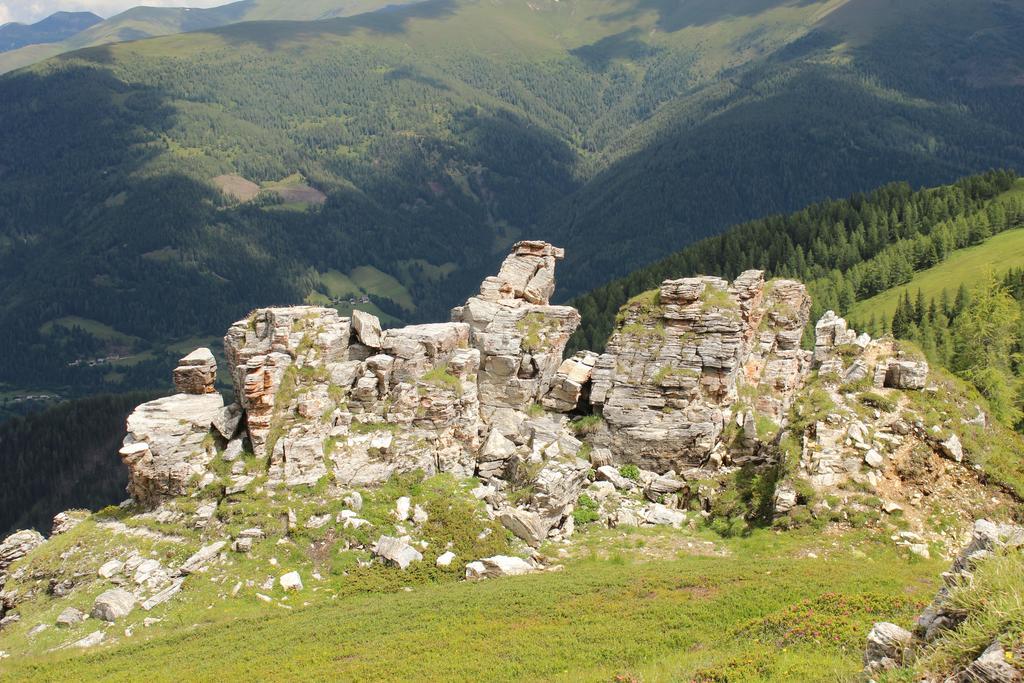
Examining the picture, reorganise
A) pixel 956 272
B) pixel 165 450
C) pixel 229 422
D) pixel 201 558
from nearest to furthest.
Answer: pixel 201 558 → pixel 165 450 → pixel 229 422 → pixel 956 272

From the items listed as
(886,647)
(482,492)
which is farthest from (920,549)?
(482,492)

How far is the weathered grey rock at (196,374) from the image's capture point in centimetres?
4391

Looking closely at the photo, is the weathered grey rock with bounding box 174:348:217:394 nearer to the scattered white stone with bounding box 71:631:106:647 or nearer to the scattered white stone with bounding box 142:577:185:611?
the scattered white stone with bounding box 142:577:185:611

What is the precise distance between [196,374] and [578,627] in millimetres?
28893

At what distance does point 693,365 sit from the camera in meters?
46.0

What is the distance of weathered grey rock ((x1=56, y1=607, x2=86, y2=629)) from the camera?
3157cm

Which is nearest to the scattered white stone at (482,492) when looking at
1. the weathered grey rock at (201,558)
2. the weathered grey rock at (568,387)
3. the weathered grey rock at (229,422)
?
the weathered grey rock at (568,387)

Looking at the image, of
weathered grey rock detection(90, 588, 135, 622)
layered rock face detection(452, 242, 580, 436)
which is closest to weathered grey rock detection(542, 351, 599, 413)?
layered rock face detection(452, 242, 580, 436)

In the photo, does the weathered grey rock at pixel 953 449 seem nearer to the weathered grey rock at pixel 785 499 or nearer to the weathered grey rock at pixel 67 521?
the weathered grey rock at pixel 785 499

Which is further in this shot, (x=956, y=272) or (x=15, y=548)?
(x=956, y=272)

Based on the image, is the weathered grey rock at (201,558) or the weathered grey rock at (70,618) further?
the weathered grey rock at (201,558)

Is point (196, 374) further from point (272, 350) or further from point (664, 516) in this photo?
point (664, 516)

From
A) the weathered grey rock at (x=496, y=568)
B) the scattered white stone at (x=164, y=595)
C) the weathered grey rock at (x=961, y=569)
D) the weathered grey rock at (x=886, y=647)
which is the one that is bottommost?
the weathered grey rock at (x=496, y=568)

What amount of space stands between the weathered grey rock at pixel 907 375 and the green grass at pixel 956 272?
75.2m
